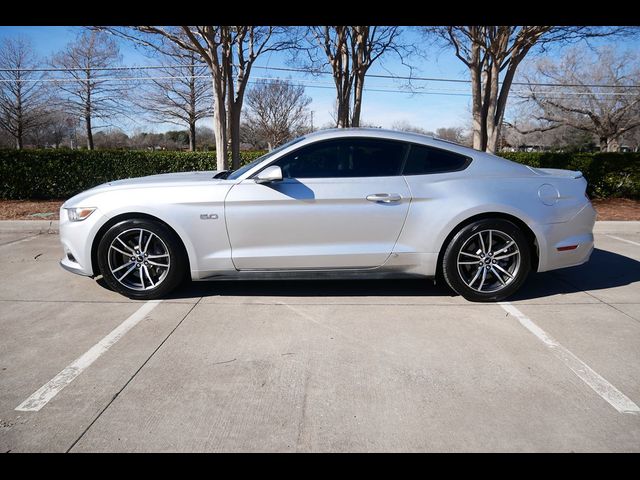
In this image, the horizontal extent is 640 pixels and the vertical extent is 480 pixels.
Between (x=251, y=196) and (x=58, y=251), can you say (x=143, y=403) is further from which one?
(x=58, y=251)

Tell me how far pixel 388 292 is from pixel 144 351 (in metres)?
2.30

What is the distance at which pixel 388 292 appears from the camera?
423 centimetres

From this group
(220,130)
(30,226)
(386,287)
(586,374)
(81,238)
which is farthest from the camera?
(220,130)

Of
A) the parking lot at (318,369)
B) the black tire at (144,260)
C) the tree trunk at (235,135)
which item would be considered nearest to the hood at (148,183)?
the black tire at (144,260)

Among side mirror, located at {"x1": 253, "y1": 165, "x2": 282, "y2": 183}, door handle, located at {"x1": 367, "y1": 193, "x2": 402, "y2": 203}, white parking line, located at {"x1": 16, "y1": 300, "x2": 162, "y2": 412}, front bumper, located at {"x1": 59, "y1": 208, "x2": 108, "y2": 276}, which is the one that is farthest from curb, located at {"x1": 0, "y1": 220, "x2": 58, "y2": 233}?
door handle, located at {"x1": 367, "y1": 193, "x2": 402, "y2": 203}

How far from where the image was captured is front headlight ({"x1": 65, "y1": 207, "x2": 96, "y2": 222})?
151 inches

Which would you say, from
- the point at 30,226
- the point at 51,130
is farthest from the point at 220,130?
the point at 51,130

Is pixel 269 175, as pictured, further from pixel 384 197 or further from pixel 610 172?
pixel 610 172

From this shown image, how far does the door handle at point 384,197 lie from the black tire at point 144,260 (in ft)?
5.83

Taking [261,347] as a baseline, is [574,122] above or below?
above

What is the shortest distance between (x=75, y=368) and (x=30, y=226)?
550cm

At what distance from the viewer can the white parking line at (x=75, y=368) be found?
7.95 ft

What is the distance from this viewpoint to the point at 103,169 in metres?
9.41
